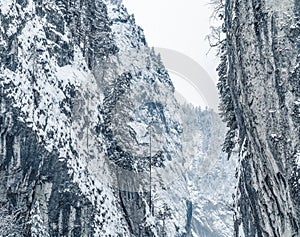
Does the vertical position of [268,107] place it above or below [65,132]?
below

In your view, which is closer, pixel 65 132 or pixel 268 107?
pixel 268 107

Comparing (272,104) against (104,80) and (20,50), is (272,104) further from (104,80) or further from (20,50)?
(104,80)

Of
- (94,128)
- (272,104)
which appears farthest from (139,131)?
(272,104)

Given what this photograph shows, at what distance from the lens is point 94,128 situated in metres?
34.3

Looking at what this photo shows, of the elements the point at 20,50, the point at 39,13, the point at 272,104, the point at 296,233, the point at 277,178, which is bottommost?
the point at 296,233

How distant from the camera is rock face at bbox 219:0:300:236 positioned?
14.1 m

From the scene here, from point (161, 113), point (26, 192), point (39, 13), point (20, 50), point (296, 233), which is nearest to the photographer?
point (296, 233)

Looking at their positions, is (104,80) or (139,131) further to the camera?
(139,131)

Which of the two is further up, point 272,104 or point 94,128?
point 94,128

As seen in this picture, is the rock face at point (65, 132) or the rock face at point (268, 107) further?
the rock face at point (65, 132)

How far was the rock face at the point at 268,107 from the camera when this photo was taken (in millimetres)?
14125

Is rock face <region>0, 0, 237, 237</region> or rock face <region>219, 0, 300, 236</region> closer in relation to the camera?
rock face <region>219, 0, 300, 236</region>

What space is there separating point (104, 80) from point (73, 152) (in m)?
14.1

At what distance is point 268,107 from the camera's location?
590 inches
